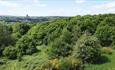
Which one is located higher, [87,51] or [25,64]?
[87,51]

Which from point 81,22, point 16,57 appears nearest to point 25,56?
point 16,57

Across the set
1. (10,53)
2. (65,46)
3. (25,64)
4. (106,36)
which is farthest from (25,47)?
(106,36)

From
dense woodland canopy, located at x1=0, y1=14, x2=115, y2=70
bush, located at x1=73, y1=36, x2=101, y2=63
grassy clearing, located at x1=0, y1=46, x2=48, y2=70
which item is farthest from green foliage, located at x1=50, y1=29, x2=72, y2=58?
grassy clearing, located at x1=0, y1=46, x2=48, y2=70

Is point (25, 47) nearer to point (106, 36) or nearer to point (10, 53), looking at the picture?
point (10, 53)

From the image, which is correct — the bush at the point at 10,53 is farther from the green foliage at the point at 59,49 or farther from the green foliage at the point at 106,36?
the green foliage at the point at 106,36

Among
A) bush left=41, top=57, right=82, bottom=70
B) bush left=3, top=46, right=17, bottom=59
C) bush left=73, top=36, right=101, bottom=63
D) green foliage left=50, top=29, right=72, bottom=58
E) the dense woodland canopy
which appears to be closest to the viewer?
bush left=41, top=57, right=82, bottom=70

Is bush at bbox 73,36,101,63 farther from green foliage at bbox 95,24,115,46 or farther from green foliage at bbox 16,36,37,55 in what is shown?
green foliage at bbox 95,24,115,46

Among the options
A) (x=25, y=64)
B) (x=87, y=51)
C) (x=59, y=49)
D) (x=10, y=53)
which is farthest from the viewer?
(x=10, y=53)

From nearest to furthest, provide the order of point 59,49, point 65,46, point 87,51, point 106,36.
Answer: point 87,51 < point 59,49 < point 65,46 < point 106,36

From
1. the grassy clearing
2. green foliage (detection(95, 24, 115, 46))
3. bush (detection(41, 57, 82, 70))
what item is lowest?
the grassy clearing

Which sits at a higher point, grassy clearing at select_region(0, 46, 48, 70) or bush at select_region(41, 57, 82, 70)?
bush at select_region(41, 57, 82, 70)

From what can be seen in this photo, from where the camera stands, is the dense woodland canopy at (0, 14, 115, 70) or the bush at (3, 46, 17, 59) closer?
the dense woodland canopy at (0, 14, 115, 70)

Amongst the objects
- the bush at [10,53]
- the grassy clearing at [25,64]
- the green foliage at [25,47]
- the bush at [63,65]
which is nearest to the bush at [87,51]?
the bush at [63,65]
